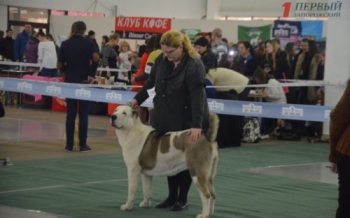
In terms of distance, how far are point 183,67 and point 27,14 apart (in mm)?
23334

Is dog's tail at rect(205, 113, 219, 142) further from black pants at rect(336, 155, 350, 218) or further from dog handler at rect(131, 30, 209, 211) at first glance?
black pants at rect(336, 155, 350, 218)

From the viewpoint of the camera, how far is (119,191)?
7.12 meters

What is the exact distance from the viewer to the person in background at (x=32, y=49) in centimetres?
1884

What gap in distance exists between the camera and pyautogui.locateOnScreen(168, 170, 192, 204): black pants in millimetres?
6133

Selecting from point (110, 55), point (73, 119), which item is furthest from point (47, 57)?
point (73, 119)

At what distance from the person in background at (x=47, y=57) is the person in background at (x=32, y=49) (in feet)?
4.90

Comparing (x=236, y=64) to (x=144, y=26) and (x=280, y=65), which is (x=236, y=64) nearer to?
(x=280, y=65)

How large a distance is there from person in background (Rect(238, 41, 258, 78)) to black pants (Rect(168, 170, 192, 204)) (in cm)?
824

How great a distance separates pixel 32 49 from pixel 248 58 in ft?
23.1

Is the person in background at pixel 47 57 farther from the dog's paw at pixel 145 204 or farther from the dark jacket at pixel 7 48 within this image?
the dog's paw at pixel 145 204

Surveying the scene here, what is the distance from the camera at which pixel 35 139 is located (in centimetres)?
1141

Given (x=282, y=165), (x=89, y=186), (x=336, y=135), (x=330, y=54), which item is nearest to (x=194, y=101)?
(x=336, y=135)

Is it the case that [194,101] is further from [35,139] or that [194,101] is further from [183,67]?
[35,139]

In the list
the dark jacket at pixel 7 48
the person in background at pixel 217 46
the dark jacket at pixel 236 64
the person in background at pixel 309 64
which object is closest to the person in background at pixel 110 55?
the person in background at pixel 217 46
